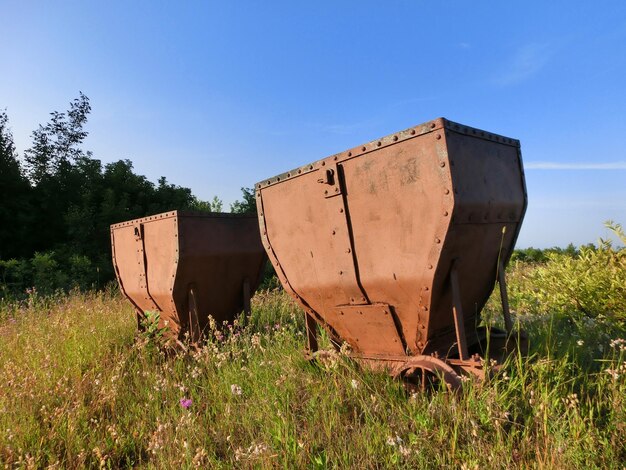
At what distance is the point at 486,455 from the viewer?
7.12ft

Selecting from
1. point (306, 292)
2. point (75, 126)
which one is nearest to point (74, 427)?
point (306, 292)

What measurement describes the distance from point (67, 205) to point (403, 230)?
18292 millimetres

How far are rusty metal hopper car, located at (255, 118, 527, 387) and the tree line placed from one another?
11361mm

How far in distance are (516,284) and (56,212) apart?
684 inches

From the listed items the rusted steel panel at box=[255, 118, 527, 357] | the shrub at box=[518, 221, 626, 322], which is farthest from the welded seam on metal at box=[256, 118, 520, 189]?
the shrub at box=[518, 221, 626, 322]

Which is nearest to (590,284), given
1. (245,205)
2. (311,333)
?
(311,333)

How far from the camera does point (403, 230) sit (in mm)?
2863

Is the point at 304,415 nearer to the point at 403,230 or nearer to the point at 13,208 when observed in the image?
the point at 403,230

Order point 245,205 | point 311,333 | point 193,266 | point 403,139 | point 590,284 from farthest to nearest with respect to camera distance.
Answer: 1. point 245,205
2. point 590,284
3. point 193,266
4. point 311,333
5. point 403,139

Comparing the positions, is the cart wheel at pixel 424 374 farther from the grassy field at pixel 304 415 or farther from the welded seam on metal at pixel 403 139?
the welded seam on metal at pixel 403 139

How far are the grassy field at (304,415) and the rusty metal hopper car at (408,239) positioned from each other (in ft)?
1.18

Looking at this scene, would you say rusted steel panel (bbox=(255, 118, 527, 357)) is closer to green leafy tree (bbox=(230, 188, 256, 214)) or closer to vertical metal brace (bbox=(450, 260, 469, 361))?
vertical metal brace (bbox=(450, 260, 469, 361))

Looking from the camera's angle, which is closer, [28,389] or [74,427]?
[74,427]

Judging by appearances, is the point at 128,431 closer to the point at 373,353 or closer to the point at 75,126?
the point at 373,353
